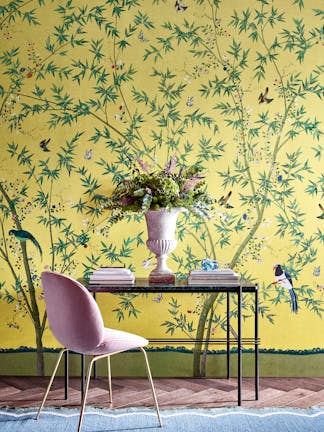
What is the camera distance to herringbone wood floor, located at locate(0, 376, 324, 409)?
3.36 m

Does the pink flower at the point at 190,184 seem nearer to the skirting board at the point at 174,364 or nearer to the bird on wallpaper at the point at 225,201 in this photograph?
the bird on wallpaper at the point at 225,201

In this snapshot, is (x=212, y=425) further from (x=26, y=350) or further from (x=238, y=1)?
(x=238, y=1)

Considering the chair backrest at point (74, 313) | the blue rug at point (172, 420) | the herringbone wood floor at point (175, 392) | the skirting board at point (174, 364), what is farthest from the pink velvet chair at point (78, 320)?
the skirting board at point (174, 364)

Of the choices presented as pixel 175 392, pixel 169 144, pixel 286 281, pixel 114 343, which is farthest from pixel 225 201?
pixel 114 343

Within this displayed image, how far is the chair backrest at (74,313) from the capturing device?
9.14 ft

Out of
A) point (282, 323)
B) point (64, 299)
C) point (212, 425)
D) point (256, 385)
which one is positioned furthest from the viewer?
point (282, 323)

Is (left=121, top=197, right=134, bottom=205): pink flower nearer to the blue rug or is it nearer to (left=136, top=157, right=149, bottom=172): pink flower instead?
(left=136, top=157, right=149, bottom=172): pink flower

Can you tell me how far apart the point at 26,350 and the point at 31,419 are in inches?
33.2

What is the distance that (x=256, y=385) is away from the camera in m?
3.40

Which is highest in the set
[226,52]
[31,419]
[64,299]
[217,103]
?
[226,52]

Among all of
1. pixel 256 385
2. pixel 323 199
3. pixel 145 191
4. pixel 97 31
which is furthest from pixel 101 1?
pixel 256 385

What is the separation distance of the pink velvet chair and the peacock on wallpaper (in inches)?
39.3

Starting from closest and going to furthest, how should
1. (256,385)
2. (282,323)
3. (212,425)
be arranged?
1. (212,425)
2. (256,385)
3. (282,323)

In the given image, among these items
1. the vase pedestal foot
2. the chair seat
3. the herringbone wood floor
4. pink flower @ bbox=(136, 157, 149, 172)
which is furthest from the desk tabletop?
pink flower @ bbox=(136, 157, 149, 172)
